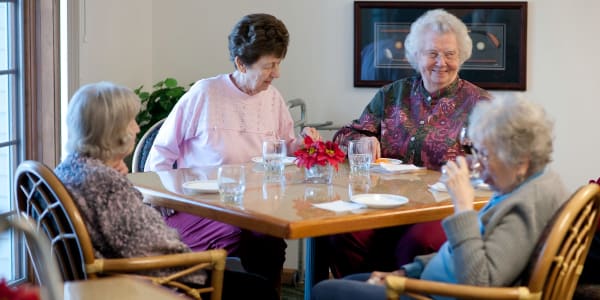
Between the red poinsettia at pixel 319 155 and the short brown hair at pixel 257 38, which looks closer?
the red poinsettia at pixel 319 155

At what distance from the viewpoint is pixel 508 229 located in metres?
2.08

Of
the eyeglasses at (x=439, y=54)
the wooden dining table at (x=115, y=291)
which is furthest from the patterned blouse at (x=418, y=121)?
the wooden dining table at (x=115, y=291)

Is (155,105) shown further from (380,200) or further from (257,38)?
(380,200)

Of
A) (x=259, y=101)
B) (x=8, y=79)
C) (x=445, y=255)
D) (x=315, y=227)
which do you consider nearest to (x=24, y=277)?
(x=8, y=79)

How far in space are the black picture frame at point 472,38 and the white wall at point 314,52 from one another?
0.21 ft

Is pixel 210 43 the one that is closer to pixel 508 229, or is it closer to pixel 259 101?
pixel 259 101

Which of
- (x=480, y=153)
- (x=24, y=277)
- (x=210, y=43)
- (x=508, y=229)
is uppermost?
(x=210, y=43)

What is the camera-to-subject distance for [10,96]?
3.90 metres

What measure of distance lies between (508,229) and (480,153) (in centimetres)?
20

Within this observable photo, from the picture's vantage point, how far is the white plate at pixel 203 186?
9.00ft

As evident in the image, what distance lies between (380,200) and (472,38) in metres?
2.22

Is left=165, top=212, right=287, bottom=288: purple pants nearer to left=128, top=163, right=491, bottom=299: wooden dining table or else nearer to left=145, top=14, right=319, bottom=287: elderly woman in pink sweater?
left=145, top=14, right=319, bottom=287: elderly woman in pink sweater

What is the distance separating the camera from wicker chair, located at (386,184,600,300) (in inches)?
80.3

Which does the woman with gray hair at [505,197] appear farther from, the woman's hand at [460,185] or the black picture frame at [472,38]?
the black picture frame at [472,38]
